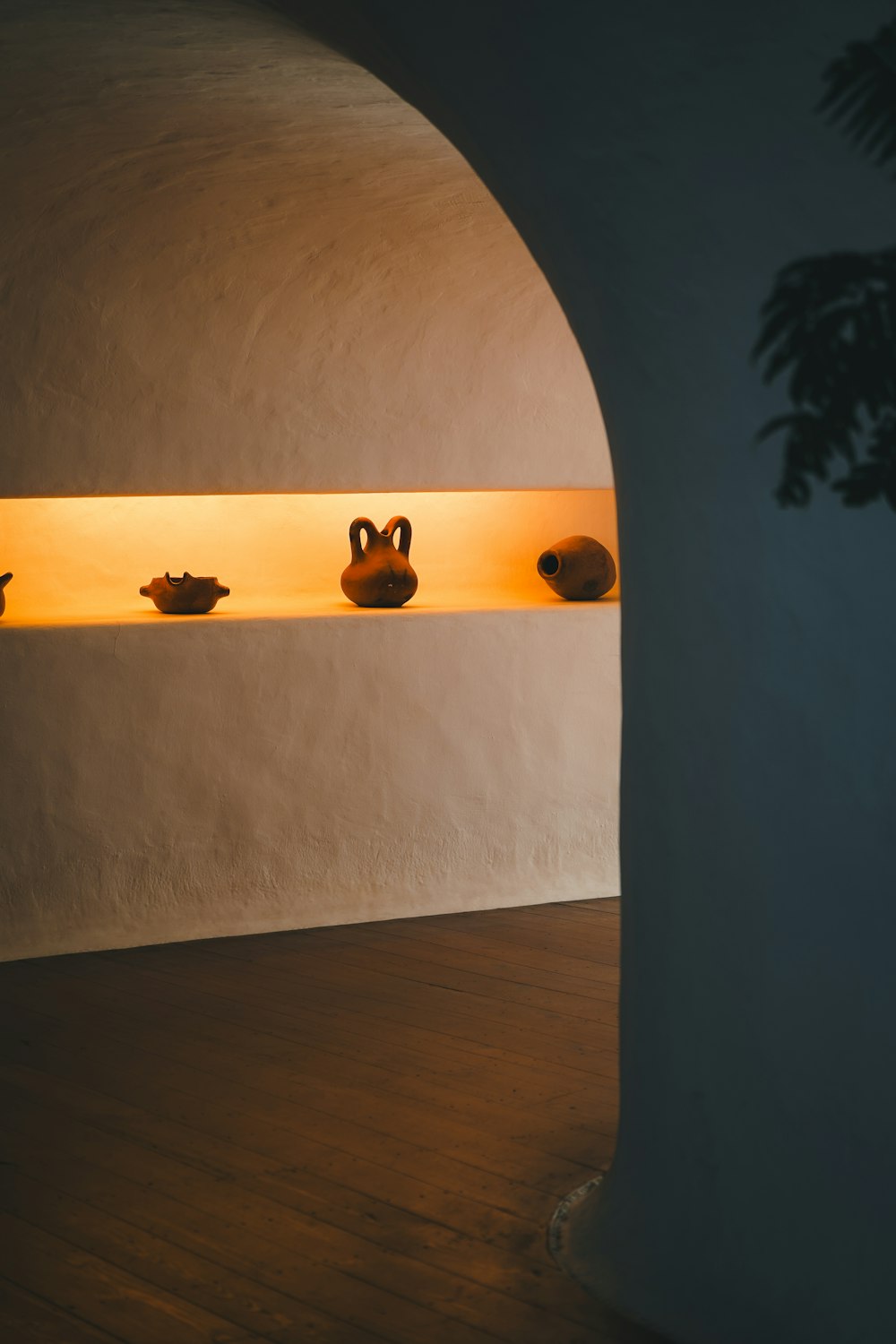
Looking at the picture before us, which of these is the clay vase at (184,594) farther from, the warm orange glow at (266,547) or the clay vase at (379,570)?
the clay vase at (379,570)

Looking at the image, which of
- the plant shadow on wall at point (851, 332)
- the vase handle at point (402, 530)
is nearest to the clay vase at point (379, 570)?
the vase handle at point (402, 530)

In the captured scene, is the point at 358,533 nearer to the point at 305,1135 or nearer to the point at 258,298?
the point at 258,298

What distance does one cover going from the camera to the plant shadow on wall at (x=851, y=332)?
1.60 m

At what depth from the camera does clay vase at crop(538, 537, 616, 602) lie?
17.3ft

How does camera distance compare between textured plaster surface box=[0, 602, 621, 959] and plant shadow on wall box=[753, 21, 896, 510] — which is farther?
textured plaster surface box=[0, 602, 621, 959]

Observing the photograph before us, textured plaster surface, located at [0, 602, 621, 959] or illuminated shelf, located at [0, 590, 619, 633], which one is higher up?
illuminated shelf, located at [0, 590, 619, 633]

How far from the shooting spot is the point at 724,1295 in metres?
2.12

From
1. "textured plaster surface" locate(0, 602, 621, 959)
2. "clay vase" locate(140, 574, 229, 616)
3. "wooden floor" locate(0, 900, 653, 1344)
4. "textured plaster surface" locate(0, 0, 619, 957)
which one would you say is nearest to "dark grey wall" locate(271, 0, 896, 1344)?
"wooden floor" locate(0, 900, 653, 1344)

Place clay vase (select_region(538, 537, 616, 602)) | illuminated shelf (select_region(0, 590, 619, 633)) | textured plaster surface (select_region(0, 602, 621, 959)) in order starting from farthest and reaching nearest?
clay vase (select_region(538, 537, 616, 602)) → illuminated shelf (select_region(0, 590, 619, 633)) → textured plaster surface (select_region(0, 602, 621, 959))

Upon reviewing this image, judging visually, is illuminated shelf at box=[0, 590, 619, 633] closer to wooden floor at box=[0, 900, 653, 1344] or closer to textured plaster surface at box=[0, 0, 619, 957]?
textured plaster surface at box=[0, 0, 619, 957]

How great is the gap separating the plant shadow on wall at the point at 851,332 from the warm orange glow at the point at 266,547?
123 inches

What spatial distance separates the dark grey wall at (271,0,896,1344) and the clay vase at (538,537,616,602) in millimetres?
2968

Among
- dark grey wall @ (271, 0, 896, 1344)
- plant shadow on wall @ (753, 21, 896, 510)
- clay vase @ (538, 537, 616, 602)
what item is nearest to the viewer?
plant shadow on wall @ (753, 21, 896, 510)

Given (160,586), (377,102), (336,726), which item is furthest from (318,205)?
(336,726)
